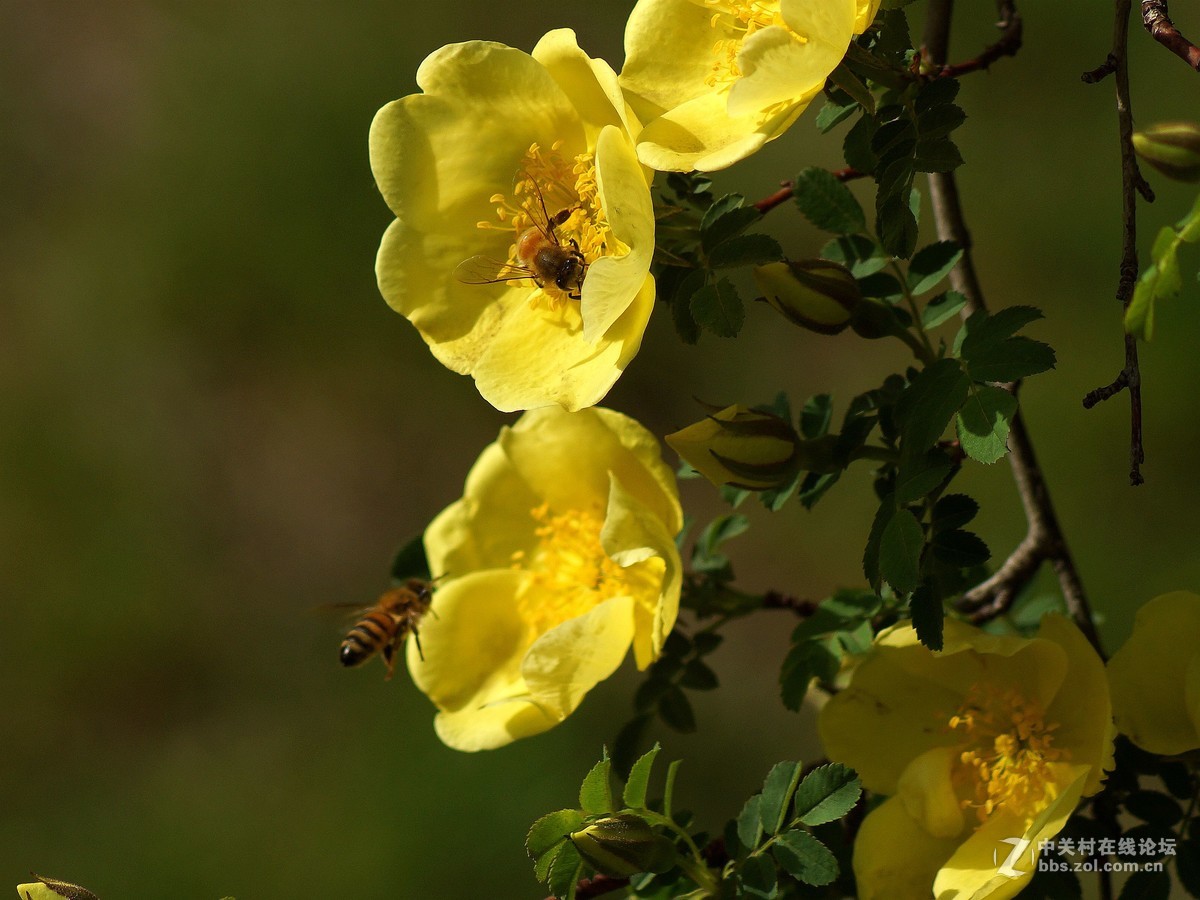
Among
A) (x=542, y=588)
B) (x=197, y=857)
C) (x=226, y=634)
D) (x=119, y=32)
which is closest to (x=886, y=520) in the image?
(x=542, y=588)

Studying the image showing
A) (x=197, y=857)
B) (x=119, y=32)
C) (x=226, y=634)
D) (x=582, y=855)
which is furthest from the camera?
(x=119, y=32)

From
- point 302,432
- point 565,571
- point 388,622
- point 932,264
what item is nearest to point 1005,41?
point 932,264

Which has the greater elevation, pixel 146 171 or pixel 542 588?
pixel 146 171

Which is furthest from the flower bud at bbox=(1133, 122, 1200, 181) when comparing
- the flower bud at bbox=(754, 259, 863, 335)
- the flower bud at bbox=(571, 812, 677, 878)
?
the flower bud at bbox=(571, 812, 677, 878)

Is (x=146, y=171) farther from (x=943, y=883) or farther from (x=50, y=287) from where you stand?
(x=943, y=883)

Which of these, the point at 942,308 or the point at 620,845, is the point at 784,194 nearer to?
the point at 942,308

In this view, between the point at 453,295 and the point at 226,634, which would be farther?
the point at 226,634


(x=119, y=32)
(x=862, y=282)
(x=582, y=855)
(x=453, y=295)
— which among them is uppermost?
(x=119, y=32)

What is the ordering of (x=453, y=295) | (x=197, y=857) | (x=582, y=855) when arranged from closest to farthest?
1. (x=582, y=855)
2. (x=453, y=295)
3. (x=197, y=857)
